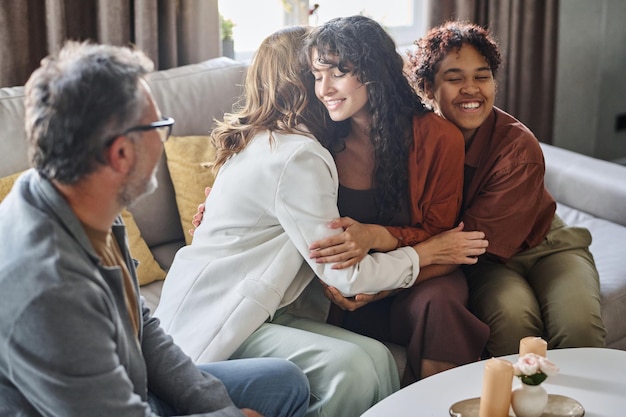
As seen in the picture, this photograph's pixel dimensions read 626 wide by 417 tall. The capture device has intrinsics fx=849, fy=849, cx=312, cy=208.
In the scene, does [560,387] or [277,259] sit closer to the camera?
[560,387]

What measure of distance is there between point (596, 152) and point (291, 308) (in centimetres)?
287

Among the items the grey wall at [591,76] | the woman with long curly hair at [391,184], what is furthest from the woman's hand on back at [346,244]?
the grey wall at [591,76]


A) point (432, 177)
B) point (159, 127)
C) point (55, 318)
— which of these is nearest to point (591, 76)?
point (432, 177)

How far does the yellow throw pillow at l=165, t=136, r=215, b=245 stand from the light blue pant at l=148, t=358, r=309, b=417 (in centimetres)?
85

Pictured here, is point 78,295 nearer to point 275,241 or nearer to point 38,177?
point 38,177

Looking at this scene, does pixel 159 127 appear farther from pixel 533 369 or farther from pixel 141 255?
pixel 141 255

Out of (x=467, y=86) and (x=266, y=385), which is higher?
(x=467, y=86)

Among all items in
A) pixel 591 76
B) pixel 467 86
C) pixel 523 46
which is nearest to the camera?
pixel 467 86

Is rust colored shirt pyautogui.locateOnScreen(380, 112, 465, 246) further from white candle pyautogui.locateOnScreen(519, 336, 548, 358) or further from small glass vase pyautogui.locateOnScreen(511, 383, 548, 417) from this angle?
small glass vase pyautogui.locateOnScreen(511, 383, 548, 417)

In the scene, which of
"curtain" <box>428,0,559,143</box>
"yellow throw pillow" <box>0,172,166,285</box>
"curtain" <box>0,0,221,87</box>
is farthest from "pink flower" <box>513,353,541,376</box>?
"curtain" <box>428,0,559,143</box>

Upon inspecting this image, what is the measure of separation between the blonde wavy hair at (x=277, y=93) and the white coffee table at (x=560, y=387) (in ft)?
2.17

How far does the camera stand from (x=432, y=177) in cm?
211

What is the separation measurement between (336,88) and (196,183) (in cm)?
70

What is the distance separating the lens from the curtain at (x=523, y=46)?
3.67 meters
